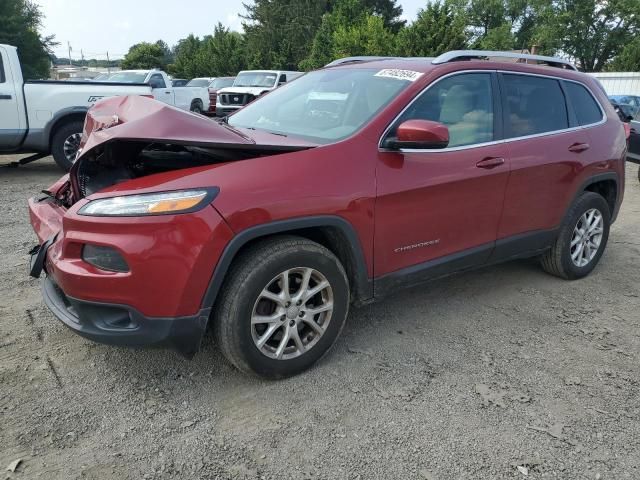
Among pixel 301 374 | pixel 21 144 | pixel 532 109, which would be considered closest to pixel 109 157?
pixel 301 374

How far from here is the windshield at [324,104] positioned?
329 centimetres

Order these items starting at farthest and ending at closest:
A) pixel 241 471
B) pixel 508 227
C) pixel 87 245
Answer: pixel 508 227 → pixel 87 245 → pixel 241 471

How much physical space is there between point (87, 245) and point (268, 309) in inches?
37.1

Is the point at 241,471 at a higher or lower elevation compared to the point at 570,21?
lower

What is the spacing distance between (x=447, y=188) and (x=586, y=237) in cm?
193

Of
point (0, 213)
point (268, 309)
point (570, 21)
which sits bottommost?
point (0, 213)

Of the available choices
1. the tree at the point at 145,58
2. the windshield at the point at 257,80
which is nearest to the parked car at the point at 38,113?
the windshield at the point at 257,80

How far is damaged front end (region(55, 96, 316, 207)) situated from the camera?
2.69 m

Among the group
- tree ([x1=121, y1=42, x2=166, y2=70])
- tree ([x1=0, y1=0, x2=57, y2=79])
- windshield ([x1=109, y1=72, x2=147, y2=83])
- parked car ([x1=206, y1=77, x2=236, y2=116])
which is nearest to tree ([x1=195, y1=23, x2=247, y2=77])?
tree ([x1=121, y1=42, x2=166, y2=70])

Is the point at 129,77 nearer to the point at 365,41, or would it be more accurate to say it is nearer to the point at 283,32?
the point at 365,41

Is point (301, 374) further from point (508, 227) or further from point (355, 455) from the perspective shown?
point (508, 227)

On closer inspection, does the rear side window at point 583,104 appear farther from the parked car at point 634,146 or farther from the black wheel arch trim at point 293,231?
the parked car at point 634,146

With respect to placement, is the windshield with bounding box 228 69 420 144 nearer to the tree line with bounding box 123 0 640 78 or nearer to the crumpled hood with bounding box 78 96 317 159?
the crumpled hood with bounding box 78 96 317 159

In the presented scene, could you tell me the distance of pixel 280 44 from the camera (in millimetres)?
44219
